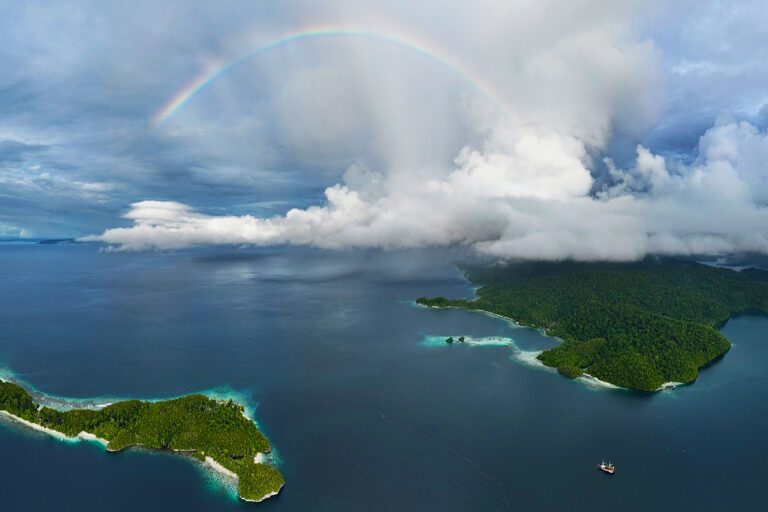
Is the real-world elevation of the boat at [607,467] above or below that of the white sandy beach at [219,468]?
below

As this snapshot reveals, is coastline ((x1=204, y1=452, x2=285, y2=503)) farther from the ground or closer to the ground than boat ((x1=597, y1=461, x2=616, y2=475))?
farther from the ground

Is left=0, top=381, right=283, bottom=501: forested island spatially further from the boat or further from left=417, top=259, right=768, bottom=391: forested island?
left=417, top=259, right=768, bottom=391: forested island

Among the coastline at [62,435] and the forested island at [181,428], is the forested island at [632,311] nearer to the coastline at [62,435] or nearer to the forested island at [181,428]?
the forested island at [181,428]

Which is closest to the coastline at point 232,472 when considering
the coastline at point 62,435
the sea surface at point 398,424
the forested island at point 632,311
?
the sea surface at point 398,424

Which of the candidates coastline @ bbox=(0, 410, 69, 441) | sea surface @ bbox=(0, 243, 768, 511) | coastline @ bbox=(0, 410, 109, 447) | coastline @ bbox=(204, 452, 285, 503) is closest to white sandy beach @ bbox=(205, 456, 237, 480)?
coastline @ bbox=(204, 452, 285, 503)

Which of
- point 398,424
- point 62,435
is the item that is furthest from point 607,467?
point 62,435

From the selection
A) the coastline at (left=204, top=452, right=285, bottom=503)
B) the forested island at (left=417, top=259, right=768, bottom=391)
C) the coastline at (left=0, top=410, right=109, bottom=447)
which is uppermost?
the forested island at (left=417, top=259, right=768, bottom=391)

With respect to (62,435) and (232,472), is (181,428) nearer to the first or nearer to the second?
(232,472)
